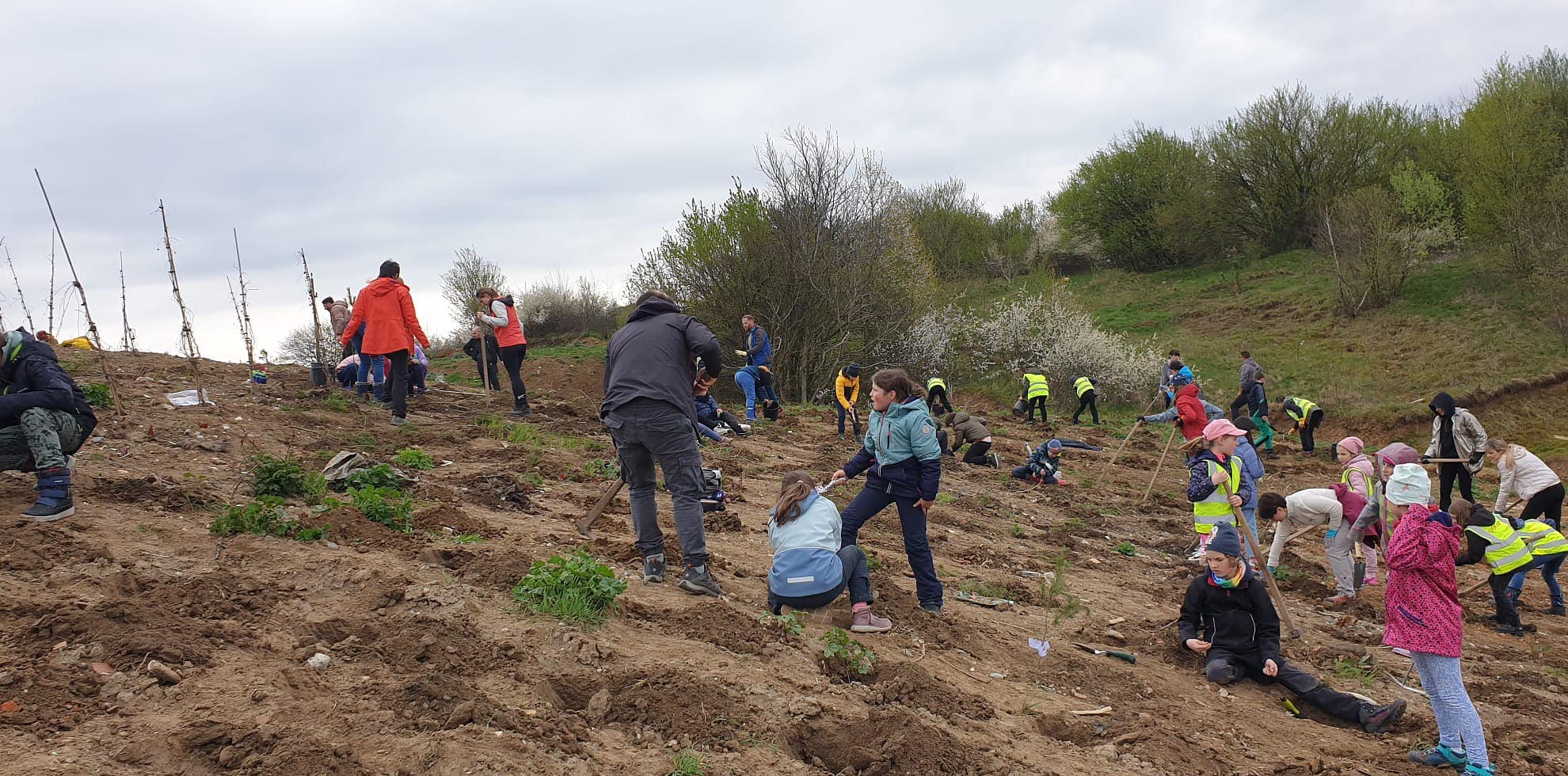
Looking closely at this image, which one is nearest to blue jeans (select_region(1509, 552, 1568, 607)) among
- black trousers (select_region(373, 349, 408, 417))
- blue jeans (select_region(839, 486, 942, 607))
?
blue jeans (select_region(839, 486, 942, 607))

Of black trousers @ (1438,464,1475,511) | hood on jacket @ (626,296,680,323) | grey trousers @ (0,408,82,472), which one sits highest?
hood on jacket @ (626,296,680,323)

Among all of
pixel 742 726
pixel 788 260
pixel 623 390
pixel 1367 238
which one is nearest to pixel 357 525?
pixel 623 390

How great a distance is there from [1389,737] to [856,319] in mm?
19443

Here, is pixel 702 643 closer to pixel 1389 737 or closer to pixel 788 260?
pixel 1389 737

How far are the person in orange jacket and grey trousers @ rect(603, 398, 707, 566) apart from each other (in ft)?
18.3

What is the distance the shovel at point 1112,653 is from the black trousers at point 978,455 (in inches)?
309

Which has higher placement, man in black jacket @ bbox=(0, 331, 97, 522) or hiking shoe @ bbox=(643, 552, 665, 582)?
man in black jacket @ bbox=(0, 331, 97, 522)

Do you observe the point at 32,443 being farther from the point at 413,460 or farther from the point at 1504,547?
the point at 1504,547

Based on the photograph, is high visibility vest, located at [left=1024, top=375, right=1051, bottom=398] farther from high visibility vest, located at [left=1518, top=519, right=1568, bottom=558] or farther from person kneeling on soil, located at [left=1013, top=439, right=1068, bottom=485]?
high visibility vest, located at [left=1518, top=519, right=1568, bottom=558]

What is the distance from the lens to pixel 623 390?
541 cm

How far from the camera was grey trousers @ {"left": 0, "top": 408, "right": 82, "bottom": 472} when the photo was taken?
5473mm

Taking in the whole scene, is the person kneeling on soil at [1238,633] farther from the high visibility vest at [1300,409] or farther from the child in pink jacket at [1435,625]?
the high visibility vest at [1300,409]

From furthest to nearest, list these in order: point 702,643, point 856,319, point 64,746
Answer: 1. point 856,319
2. point 702,643
3. point 64,746

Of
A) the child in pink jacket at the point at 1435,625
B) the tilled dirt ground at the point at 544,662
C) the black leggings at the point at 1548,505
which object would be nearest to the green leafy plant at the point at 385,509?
the tilled dirt ground at the point at 544,662
